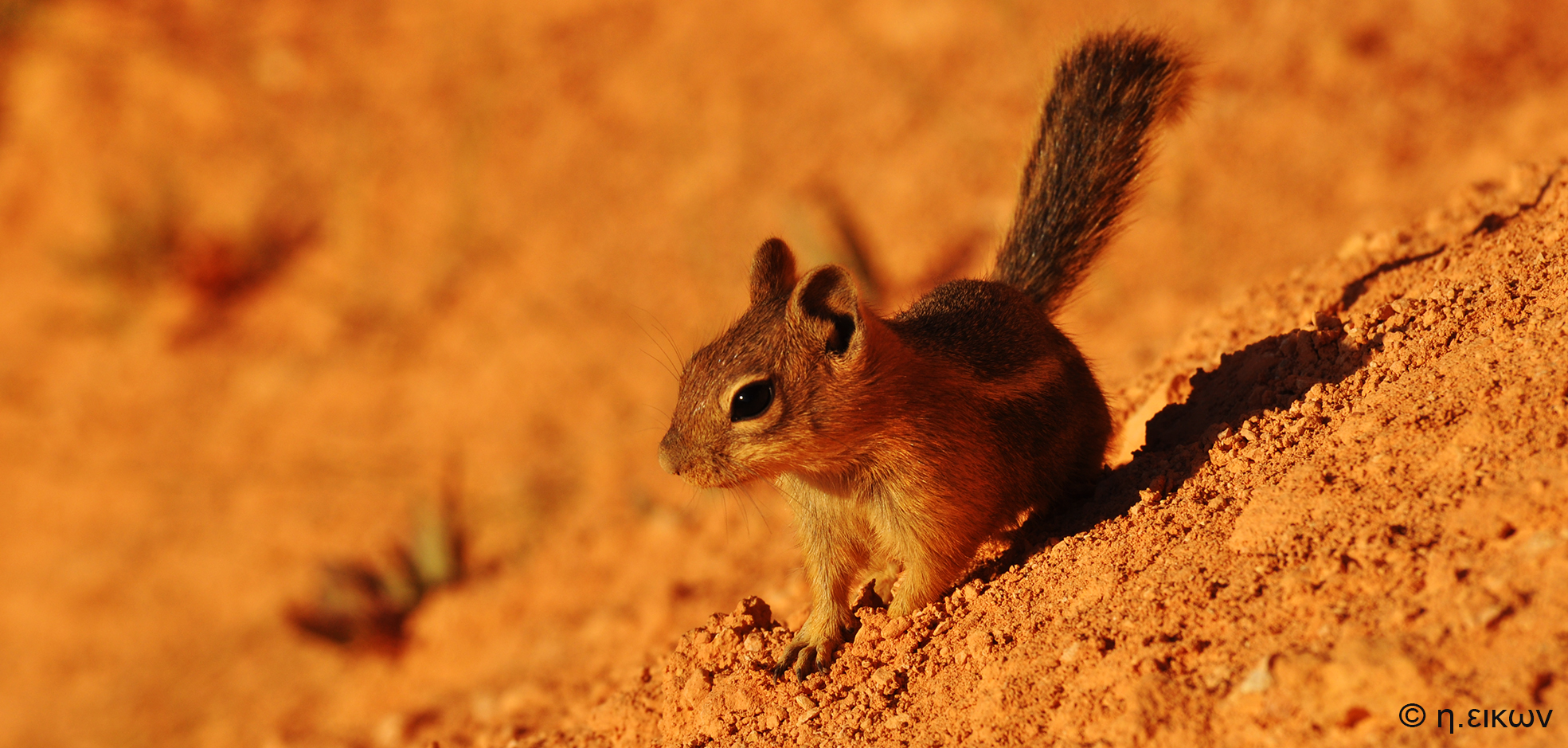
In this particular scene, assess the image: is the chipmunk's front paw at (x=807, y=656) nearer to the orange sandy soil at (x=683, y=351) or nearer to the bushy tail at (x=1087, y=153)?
the orange sandy soil at (x=683, y=351)

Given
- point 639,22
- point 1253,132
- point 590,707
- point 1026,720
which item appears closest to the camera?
point 1026,720

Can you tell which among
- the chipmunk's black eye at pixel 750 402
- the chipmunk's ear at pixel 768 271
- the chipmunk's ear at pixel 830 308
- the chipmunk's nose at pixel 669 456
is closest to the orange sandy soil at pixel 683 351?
the chipmunk's nose at pixel 669 456

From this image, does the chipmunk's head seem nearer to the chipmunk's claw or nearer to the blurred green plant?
the chipmunk's claw

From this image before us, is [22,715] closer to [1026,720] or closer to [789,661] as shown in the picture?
[789,661]

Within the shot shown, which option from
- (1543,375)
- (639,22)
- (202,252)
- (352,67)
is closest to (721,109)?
(639,22)

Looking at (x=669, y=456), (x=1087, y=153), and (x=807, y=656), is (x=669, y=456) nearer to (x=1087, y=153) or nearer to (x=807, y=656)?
(x=807, y=656)

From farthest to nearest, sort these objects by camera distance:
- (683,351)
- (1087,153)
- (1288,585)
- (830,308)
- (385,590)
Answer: (683,351) → (385,590) → (1087,153) → (830,308) → (1288,585)

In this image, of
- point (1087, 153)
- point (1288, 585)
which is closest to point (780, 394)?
point (1288, 585)

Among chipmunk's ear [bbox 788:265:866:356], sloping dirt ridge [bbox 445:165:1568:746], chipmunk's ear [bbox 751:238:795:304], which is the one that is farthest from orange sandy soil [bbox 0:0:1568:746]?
chipmunk's ear [bbox 751:238:795:304]
